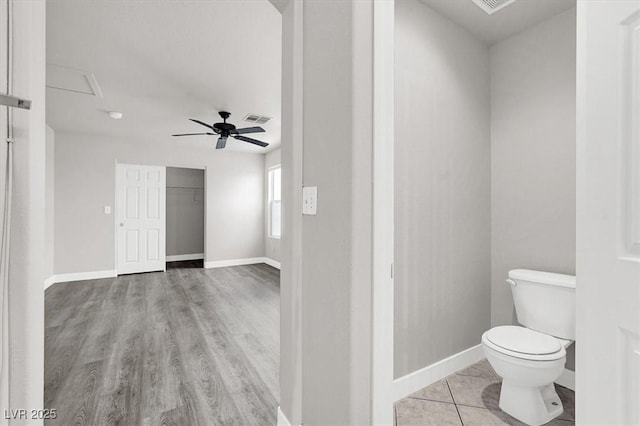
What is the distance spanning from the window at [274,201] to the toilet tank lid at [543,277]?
194 inches

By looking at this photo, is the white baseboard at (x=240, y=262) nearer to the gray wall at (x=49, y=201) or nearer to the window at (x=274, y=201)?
the window at (x=274, y=201)

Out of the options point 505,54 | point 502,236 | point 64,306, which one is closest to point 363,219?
point 502,236

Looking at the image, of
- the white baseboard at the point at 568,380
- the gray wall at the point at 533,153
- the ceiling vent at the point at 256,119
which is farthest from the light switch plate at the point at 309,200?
the ceiling vent at the point at 256,119

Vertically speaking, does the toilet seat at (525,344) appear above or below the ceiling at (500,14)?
below

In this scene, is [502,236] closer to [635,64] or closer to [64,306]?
[635,64]

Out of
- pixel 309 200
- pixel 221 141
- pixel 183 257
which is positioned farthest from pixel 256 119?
pixel 183 257

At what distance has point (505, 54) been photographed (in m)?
2.38

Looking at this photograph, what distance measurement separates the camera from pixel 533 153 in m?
2.22

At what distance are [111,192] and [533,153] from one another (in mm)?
6186

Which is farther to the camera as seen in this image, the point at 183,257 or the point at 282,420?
the point at 183,257

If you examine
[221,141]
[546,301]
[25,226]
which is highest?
[221,141]

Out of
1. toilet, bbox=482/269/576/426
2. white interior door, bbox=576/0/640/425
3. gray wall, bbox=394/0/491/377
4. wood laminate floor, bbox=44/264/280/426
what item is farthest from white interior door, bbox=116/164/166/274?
white interior door, bbox=576/0/640/425

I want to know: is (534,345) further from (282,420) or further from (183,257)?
(183,257)

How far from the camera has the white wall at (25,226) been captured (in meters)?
0.96
